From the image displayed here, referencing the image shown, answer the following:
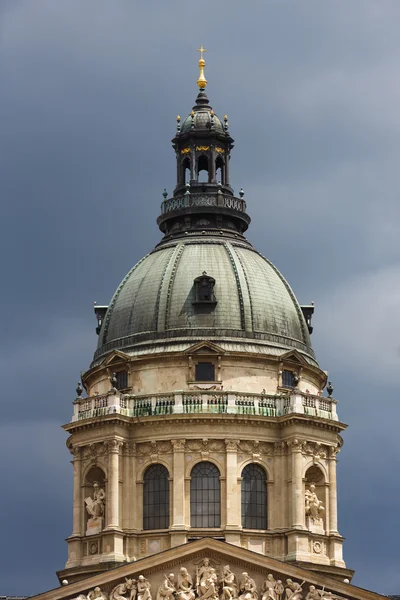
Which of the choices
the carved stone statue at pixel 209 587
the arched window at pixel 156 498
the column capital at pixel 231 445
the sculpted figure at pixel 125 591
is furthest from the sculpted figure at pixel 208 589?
the column capital at pixel 231 445

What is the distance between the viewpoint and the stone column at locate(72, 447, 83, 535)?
361 ft

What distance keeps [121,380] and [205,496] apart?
8.60 m

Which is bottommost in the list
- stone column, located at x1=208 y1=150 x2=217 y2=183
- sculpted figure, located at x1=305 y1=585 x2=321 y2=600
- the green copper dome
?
sculpted figure, located at x1=305 y1=585 x2=321 y2=600

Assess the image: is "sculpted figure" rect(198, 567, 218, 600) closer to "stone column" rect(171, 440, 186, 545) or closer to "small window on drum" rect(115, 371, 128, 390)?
"stone column" rect(171, 440, 186, 545)

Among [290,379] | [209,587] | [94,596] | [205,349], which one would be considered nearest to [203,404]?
[205,349]

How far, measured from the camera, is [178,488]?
107625 millimetres

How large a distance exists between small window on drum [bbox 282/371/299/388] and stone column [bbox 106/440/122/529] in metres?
9.89

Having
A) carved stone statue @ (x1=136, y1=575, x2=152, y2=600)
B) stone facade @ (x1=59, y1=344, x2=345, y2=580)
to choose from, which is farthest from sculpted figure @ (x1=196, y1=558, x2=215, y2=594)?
stone facade @ (x1=59, y1=344, x2=345, y2=580)

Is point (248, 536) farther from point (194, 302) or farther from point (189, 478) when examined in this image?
point (194, 302)

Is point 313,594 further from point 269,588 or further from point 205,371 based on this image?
point 205,371

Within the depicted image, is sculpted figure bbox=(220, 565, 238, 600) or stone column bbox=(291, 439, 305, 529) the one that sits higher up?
stone column bbox=(291, 439, 305, 529)

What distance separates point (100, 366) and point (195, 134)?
14.6 m

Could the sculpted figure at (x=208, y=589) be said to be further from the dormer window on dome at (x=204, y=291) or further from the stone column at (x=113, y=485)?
the dormer window on dome at (x=204, y=291)

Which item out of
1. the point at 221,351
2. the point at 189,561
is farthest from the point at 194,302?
the point at 189,561
